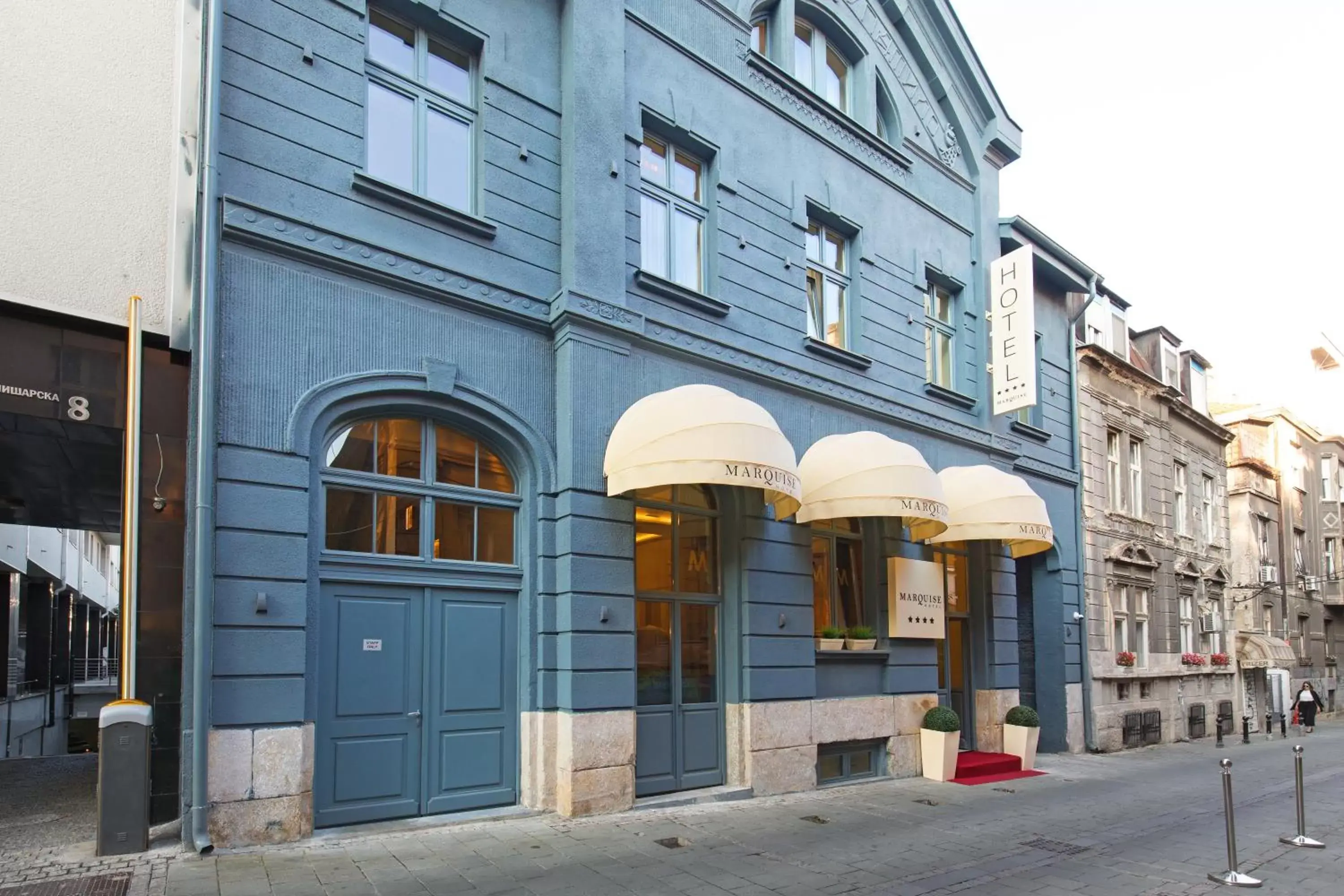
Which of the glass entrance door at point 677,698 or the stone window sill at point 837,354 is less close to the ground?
the stone window sill at point 837,354

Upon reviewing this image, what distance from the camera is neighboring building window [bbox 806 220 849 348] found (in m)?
14.3

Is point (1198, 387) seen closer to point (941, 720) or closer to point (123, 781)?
point (941, 720)

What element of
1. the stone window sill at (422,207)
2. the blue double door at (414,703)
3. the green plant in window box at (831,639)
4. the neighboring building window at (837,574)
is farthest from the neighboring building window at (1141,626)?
the stone window sill at (422,207)

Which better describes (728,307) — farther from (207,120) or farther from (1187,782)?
(1187,782)

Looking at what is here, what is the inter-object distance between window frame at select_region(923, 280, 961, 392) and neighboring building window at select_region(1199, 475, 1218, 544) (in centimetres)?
1235

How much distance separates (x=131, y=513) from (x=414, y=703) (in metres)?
3.04

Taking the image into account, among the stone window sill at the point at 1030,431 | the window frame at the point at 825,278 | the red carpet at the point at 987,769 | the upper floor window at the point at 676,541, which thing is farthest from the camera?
the stone window sill at the point at 1030,431

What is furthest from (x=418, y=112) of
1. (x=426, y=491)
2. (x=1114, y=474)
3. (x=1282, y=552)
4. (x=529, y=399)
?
(x=1282, y=552)

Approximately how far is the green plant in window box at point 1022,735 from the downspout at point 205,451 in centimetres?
1200

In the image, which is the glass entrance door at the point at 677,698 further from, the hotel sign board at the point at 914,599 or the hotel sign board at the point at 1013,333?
the hotel sign board at the point at 1013,333

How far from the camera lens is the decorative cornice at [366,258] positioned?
338 inches

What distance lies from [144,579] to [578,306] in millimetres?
4923

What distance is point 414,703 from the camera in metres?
9.29

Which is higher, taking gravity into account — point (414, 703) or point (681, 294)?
point (681, 294)
